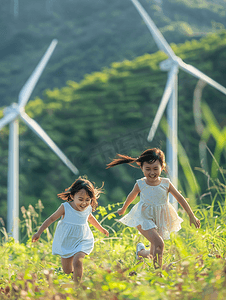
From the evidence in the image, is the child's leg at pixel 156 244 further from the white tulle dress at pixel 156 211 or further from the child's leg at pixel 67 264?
the child's leg at pixel 67 264

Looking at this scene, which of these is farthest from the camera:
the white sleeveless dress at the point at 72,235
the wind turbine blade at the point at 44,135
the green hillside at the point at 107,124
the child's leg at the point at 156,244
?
the green hillside at the point at 107,124

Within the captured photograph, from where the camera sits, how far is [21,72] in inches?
1336

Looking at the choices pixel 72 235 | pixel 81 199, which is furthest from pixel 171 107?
pixel 72 235

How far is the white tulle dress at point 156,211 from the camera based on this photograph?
3562mm

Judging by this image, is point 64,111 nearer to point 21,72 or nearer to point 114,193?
point 114,193

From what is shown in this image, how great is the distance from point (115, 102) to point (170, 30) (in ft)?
→ 62.5

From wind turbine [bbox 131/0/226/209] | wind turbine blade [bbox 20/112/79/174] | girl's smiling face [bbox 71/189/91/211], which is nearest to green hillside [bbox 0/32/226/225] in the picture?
wind turbine blade [bbox 20/112/79/174]

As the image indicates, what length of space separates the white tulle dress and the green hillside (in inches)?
295

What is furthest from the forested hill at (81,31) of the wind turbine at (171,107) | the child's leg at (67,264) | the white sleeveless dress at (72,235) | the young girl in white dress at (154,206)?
the child's leg at (67,264)

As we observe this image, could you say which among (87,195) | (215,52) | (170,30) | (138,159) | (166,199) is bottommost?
(166,199)

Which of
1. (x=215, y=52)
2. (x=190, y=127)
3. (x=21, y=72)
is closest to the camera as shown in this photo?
(x=190, y=127)

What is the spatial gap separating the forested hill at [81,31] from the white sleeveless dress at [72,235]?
27350 mm

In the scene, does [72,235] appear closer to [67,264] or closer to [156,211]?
[67,264]

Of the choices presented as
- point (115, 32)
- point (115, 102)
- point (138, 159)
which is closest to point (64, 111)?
point (115, 102)
